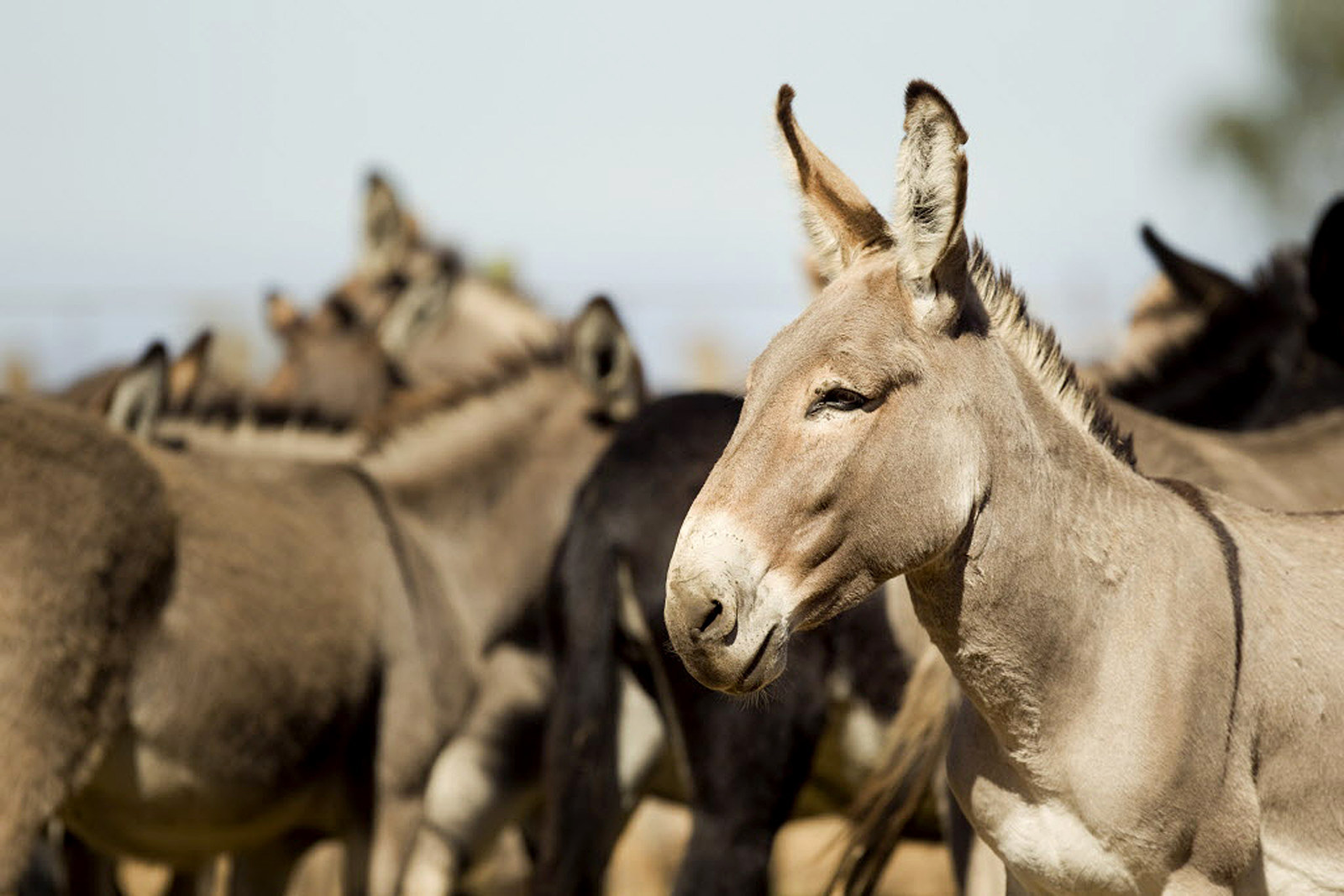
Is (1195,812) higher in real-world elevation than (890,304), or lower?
lower

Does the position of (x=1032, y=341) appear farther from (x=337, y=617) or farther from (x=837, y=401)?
(x=337, y=617)

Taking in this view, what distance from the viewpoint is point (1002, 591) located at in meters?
2.67

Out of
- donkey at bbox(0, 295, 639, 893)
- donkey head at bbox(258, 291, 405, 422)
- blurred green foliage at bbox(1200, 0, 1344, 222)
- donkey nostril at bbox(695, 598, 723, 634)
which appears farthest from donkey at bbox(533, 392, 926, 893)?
blurred green foliage at bbox(1200, 0, 1344, 222)

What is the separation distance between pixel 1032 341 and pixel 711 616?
0.79 m

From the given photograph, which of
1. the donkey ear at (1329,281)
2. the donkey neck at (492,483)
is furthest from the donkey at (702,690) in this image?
the donkey neck at (492,483)

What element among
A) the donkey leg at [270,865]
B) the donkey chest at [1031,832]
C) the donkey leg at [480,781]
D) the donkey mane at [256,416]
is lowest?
the donkey leg at [270,865]

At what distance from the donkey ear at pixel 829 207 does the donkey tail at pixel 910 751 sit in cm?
130

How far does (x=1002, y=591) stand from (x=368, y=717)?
3371 millimetres

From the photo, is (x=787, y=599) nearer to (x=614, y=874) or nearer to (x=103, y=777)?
(x=103, y=777)

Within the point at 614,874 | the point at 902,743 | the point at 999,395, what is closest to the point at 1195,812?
the point at 999,395

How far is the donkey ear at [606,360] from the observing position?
6414mm

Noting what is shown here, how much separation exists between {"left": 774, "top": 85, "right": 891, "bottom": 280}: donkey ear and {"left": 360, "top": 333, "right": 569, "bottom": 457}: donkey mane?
149 inches

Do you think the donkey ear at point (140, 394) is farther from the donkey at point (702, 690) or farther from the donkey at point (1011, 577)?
the donkey at point (1011, 577)

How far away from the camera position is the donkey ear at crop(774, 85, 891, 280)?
2.76m
